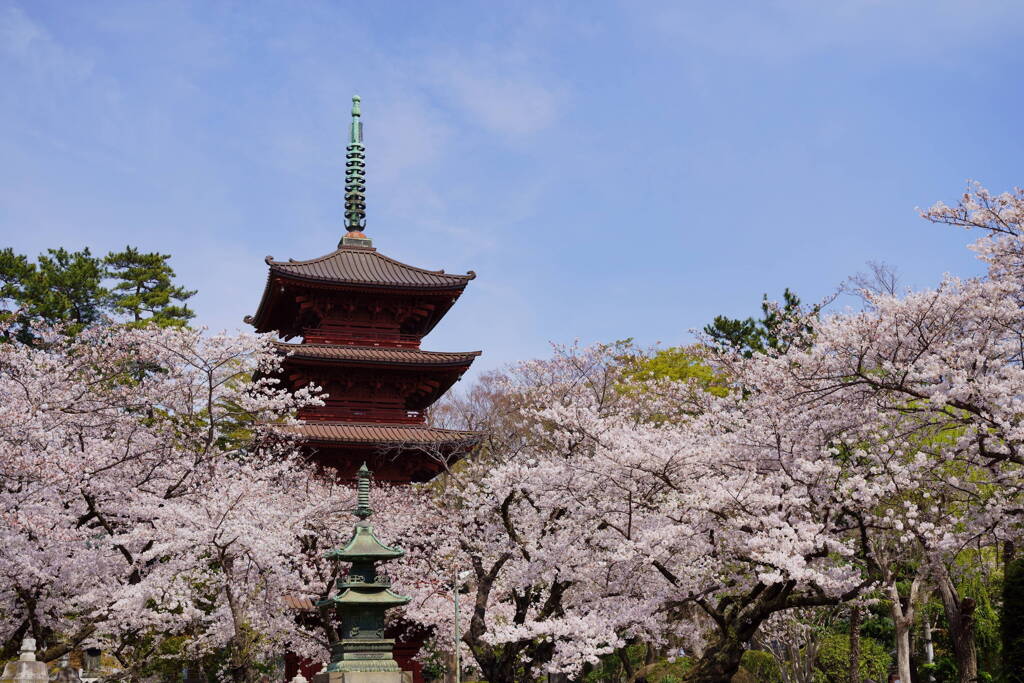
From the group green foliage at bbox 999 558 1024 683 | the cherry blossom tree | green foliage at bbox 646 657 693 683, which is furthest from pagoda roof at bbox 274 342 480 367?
green foliage at bbox 999 558 1024 683

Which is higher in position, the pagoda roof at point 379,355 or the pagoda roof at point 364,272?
the pagoda roof at point 364,272

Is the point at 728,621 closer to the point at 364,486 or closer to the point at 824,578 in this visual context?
the point at 824,578

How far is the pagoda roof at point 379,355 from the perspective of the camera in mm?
27156

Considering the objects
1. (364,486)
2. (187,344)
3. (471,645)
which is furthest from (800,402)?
(187,344)

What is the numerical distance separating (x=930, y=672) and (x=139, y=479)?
19.7m

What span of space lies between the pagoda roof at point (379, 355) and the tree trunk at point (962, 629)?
13.7m

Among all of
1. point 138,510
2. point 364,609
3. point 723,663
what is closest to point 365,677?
point 364,609

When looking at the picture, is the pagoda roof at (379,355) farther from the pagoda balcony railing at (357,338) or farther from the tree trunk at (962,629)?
the tree trunk at (962,629)

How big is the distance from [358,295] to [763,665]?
15.7 meters

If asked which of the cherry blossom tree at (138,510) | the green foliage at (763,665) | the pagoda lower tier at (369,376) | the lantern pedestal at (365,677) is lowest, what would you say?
the green foliage at (763,665)

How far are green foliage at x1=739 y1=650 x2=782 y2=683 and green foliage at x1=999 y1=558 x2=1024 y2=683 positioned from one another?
44.2 ft

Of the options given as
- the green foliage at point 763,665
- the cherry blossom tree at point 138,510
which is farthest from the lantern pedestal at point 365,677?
the green foliage at point 763,665

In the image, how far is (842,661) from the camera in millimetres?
25656

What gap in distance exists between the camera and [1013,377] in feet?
45.2
